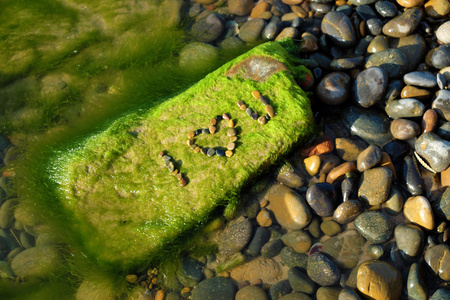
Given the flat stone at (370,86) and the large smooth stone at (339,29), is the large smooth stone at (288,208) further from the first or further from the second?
the large smooth stone at (339,29)

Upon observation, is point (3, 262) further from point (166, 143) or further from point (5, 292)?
point (166, 143)

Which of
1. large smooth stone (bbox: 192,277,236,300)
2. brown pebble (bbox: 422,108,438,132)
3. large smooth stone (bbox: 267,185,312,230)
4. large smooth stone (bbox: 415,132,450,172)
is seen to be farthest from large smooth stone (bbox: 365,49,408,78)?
large smooth stone (bbox: 192,277,236,300)

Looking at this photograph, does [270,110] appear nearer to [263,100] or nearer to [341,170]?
[263,100]

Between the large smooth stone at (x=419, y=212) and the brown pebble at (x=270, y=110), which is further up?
the brown pebble at (x=270, y=110)

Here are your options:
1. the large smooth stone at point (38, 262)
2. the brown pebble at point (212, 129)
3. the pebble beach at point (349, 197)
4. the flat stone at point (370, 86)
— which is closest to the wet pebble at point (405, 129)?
the pebble beach at point (349, 197)

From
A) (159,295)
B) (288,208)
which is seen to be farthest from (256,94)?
(159,295)

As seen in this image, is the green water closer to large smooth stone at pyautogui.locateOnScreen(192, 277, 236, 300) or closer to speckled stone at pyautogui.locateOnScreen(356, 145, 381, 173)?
large smooth stone at pyautogui.locateOnScreen(192, 277, 236, 300)

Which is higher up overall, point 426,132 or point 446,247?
point 426,132

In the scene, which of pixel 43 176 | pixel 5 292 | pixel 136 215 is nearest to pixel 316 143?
pixel 136 215
